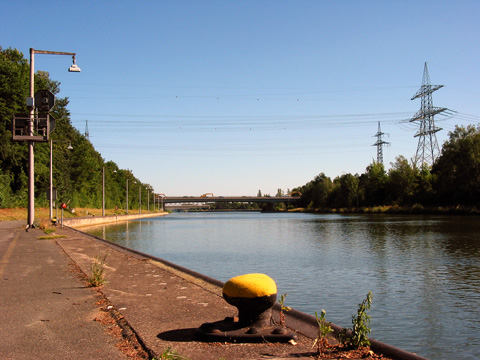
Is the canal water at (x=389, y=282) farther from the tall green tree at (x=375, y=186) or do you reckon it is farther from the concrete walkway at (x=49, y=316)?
the tall green tree at (x=375, y=186)

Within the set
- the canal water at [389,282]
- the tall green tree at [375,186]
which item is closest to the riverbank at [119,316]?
the canal water at [389,282]

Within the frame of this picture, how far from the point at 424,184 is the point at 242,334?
98.7 m

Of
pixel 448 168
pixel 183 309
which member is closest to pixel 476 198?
pixel 448 168

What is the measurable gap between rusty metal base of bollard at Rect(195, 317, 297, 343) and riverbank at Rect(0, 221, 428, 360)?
11 centimetres

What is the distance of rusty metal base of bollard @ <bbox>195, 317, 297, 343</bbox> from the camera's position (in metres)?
6.17

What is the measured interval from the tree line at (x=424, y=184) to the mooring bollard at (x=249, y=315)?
7941 centimetres

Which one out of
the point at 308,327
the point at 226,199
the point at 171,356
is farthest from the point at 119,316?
the point at 226,199

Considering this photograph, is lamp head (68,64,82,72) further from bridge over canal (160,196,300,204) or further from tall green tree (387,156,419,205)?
bridge over canal (160,196,300,204)

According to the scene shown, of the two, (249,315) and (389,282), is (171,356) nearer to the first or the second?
(249,315)

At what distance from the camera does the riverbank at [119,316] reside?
231 inches

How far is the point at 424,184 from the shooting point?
97000 mm

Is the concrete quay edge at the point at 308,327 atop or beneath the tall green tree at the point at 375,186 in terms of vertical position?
beneath

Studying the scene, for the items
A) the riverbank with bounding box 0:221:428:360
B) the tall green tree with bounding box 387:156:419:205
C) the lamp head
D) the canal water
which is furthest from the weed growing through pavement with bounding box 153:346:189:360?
the tall green tree with bounding box 387:156:419:205

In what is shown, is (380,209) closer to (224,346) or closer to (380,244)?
(380,244)
